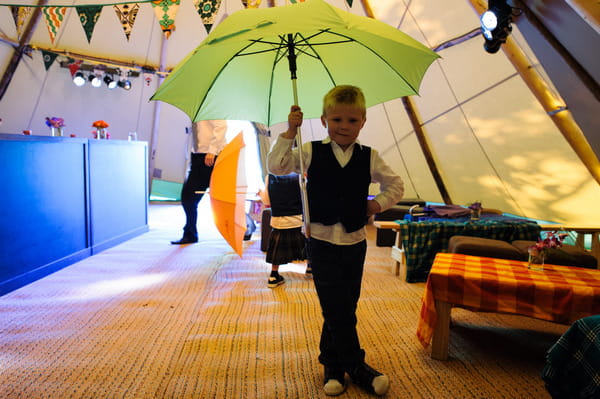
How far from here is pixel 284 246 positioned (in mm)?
2750

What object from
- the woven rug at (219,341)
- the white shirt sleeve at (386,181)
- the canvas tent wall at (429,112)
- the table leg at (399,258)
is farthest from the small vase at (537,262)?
the canvas tent wall at (429,112)

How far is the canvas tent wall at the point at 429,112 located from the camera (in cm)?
337

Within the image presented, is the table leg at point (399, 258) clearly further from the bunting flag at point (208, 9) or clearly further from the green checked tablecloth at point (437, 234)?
the bunting flag at point (208, 9)

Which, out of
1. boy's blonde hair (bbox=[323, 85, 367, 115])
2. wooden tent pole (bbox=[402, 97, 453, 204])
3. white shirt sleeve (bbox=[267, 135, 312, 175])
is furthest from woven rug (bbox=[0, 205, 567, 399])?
wooden tent pole (bbox=[402, 97, 453, 204])

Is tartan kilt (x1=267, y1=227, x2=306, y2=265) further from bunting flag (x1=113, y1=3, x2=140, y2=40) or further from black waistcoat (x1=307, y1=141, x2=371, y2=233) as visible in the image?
bunting flag (x1=113, y1=3, x2=140, y2=40)

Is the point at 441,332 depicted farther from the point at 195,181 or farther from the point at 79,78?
the point at 79,78

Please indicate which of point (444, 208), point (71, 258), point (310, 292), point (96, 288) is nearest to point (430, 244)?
point (444, 208)

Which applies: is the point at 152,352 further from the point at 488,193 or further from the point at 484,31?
the point at 488,193

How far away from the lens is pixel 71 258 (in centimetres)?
311

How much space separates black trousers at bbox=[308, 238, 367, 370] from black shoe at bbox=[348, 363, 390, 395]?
0.03m

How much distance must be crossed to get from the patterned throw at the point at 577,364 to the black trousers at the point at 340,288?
614 millimetres

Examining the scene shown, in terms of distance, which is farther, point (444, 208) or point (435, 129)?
point (435, 129)

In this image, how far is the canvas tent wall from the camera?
3.37 metres

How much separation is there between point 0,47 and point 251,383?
21.6 feet
